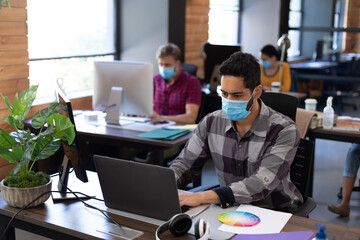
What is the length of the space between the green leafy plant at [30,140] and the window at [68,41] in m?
1.99

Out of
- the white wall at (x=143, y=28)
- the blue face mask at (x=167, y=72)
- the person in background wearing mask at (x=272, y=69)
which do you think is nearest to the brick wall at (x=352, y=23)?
the person in background wearing mask at (x=272, y=69)

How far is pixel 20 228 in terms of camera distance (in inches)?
81.4

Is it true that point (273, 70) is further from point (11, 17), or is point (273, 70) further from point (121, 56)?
point (11, 17)

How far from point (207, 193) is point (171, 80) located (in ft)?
7.23

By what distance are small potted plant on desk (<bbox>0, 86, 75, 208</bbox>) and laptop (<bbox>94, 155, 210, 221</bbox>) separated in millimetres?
210

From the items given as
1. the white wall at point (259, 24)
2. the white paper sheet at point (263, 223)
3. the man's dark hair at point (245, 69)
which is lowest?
the white paper sheet at point (263, 223)

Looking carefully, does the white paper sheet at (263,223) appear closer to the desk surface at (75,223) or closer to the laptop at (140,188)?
the desk surface at (75,223)

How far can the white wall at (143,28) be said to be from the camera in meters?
5.40

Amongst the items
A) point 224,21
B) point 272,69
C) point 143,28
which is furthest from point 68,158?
point 224,21

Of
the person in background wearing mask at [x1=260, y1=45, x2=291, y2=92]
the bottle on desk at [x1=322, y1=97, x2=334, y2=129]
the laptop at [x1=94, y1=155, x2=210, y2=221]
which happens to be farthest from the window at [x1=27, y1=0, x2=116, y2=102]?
the laptop at [x1=94, y1=155, x2=210, y2=221]

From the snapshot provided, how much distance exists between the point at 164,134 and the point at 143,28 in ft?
7.73

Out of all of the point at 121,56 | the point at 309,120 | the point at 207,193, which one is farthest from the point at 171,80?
the point at 207,193

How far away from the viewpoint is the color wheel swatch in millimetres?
1905

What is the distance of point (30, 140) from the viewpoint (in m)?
2.04
